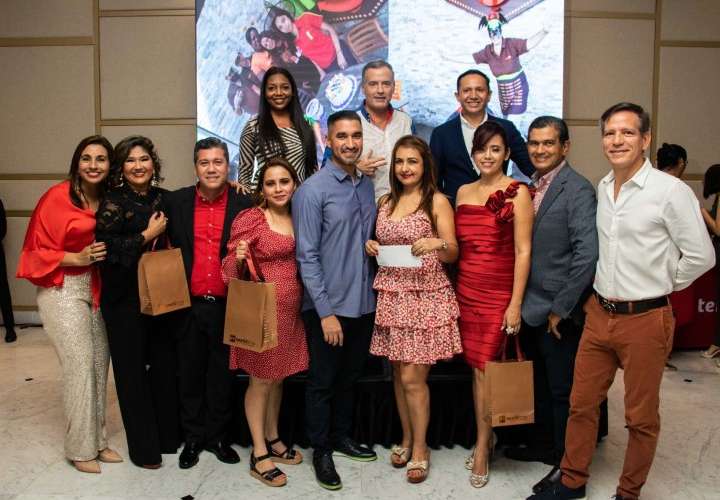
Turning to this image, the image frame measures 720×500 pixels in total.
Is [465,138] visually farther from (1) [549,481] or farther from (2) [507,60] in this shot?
(2) [507,60]

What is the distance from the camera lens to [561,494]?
2.61 meters

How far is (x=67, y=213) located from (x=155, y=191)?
0.39m

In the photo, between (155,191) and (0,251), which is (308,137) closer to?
(155,191)

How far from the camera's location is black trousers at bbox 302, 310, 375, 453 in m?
2.82

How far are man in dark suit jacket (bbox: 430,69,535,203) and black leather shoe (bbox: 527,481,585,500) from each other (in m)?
1.41

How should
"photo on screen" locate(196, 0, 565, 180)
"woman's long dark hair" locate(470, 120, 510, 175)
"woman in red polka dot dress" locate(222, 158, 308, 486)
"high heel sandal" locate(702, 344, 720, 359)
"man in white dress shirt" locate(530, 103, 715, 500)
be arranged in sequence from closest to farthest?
"man in white dress shirt" locate(530, 103, 715, 500) < "woman's long dark hair" locate(470, 120, 510, 175) < "woman in red polka dot dress" locate(222, 158, 308, 486) < "high heel sandal" locate(702, 344, 720, 359) < "photo on screen" locate(196, 0, 565, 180)

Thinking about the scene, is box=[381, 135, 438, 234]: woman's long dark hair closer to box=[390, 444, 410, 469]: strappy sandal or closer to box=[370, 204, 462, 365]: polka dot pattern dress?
box=[370, 204, 462, 365]: polka dot pattern dress

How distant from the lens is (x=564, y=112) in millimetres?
5285

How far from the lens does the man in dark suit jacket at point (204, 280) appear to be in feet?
9.39

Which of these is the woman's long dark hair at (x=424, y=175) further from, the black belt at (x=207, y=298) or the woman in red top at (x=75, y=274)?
the woman in red top at (x=75, y=274)

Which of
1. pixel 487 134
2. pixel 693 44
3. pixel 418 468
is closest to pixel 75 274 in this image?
pixel 418 468

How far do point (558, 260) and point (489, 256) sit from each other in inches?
11.0

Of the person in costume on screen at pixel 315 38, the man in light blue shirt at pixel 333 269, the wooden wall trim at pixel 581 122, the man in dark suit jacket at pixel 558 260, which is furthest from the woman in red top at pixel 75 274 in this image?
the wooden wall trim at pixel 581 122

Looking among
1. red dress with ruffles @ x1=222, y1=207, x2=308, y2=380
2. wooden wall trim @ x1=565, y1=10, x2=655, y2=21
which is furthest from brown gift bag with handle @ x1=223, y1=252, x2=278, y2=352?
wooden wall trim @ x1=565, y1=10, x2=655, y2=21
